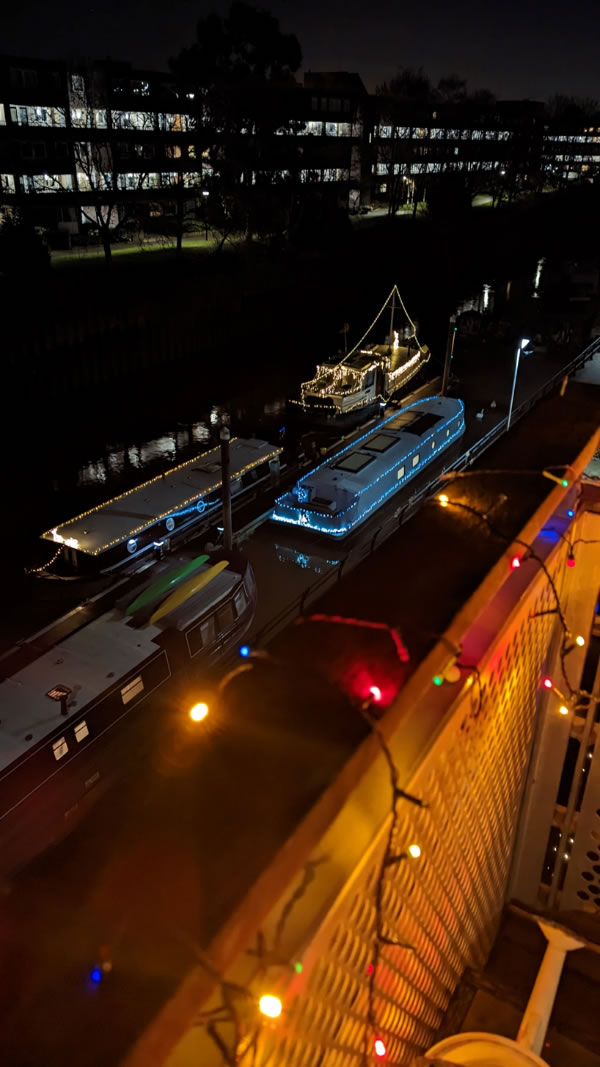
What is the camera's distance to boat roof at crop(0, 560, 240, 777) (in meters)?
9.56

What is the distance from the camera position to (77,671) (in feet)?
34.5

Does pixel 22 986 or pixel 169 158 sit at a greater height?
pixel 169 158

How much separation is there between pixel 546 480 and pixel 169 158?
57.2 meters

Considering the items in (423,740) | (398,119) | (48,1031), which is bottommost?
(48,1031)

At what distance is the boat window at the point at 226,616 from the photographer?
12.4 m

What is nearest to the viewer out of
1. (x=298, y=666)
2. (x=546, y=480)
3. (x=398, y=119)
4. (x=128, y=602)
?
(x=298, y=666)

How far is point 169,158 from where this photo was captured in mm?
52938

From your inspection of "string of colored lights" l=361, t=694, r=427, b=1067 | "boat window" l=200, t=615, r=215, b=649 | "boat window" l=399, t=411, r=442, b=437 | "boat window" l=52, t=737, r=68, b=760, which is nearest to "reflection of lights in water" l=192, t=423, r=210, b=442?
"boat window" l=399, t=411, r=442, b=437

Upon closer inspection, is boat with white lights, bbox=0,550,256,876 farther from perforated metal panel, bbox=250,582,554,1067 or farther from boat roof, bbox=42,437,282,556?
perforated metal panel, bbox=250,582,554,1067

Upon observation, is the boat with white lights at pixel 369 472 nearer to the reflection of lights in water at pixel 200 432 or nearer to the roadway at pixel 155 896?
the reflection of lights in water at pixel 200 432

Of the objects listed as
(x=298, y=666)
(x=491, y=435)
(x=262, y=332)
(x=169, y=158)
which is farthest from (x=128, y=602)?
(x=169, y=158)

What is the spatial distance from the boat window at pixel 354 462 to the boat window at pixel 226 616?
21.2 ft

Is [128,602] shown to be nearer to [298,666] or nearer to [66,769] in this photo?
[66,769]

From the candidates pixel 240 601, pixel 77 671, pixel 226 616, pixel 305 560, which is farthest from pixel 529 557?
pixel 305 560
